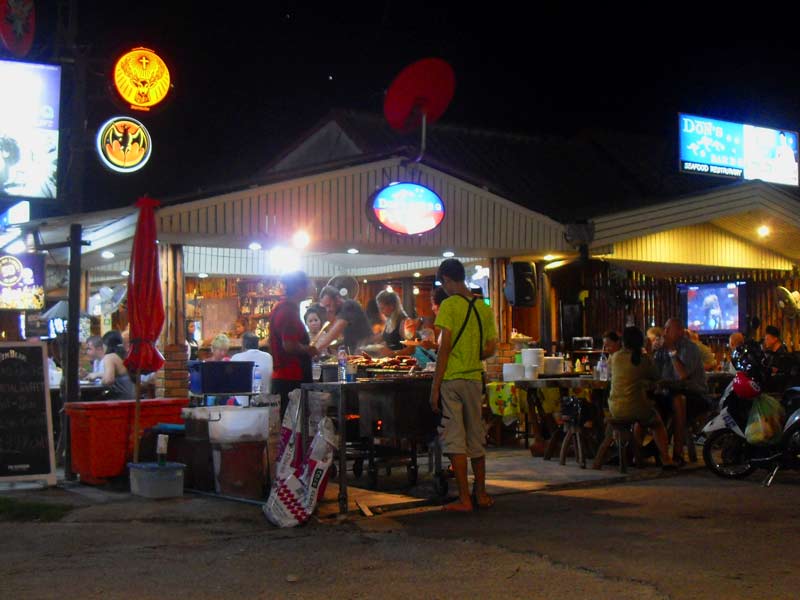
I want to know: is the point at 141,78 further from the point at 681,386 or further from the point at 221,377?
the point at 681,386

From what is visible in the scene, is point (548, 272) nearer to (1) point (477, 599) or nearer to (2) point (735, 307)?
(2) point (735, 307)

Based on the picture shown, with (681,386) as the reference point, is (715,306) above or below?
above

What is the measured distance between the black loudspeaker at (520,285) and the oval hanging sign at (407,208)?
186 cm

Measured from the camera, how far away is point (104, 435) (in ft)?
31.8

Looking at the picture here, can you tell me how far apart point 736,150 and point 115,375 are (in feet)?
53.0

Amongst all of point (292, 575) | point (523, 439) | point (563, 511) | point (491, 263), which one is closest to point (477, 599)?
point (292, 575)

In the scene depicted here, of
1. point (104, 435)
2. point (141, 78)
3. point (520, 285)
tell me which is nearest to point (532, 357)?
point (520, 285)

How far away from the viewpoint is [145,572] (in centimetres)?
587

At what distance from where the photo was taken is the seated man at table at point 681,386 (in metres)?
11.4

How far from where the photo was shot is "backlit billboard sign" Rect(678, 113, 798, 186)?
21.5m

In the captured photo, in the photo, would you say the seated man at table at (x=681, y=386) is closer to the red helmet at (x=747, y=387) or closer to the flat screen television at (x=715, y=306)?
the red helmet at (x=747, y=387)

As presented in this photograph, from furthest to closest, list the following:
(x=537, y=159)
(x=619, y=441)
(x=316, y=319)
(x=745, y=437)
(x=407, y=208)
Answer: (x=537, y=159)
(x=407, y=208)
(x=316, y=319)
(x=619, y=441)
(x=745, y=437)

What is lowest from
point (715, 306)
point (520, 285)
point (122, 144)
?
point (715, 306)

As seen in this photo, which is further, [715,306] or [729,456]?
[715,306]
